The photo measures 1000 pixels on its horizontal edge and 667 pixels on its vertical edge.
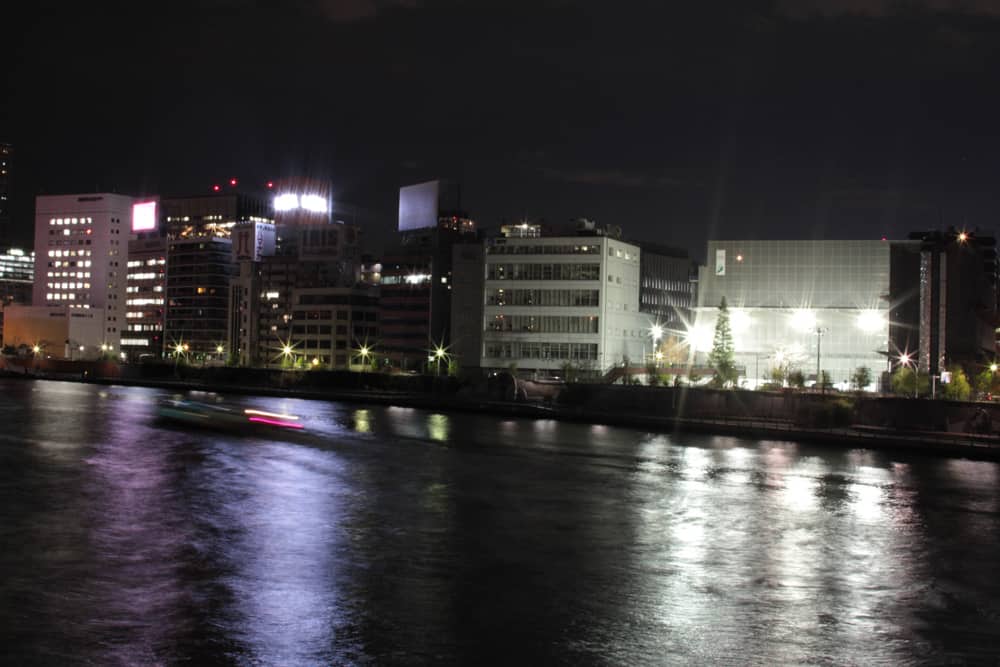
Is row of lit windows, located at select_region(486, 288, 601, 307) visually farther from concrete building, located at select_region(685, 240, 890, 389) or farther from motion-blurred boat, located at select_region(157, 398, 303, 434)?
motion-blurred boat, located at select_region(157, 398, 303, 434)

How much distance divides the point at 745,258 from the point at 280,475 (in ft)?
283

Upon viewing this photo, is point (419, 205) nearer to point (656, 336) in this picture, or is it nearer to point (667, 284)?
point (667, 284)

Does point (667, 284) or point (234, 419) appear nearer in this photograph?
point (234, 419)

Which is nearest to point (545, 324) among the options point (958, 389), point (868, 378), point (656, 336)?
point (656, 336)

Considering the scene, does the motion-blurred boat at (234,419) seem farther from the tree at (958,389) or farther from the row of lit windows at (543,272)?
the row of lit windows at (543,272)

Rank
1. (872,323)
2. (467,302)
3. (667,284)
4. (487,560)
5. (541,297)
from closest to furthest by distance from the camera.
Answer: (487,560)
(872,323)
(541,297)
(467,302)
(667,284)

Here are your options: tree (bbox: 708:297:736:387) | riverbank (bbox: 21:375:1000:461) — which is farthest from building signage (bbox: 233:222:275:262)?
tree (bbox: 708:297:736:387)

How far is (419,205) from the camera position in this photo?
548 ft

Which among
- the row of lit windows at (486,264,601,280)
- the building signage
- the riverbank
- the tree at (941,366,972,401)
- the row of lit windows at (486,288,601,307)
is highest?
the building signage

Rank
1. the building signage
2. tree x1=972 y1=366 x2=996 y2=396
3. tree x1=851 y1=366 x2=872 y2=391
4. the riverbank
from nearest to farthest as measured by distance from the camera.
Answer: the riverbank, tree x1=972 y1=366 x2=996 y2=396, tree x1=851 y1=366 x2=872 y2=391, the building signage

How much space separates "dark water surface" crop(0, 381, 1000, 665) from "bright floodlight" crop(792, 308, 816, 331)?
6483 cm

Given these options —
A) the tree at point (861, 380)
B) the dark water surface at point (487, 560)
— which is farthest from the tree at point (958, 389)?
the dark water surface at point (487, 560)

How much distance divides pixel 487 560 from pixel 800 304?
98.4 metres

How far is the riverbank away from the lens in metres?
60.4
